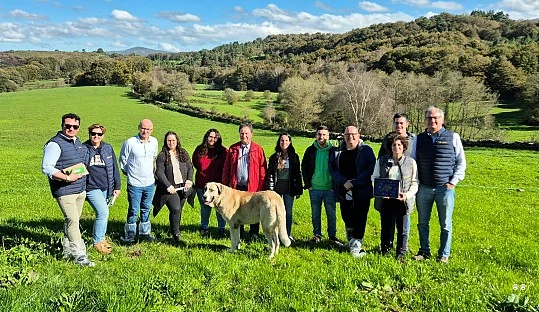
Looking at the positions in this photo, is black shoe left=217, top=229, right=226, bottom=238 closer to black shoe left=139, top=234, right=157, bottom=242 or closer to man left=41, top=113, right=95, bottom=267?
black shoe left=139, top=234, right=157, bottom=242

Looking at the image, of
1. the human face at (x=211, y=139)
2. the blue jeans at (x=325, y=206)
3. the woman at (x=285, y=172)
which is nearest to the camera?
the blue jeans at (x=325, y=206)

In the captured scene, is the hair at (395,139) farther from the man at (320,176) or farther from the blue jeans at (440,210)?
the man at (320,176)

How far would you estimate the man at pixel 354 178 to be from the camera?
686 centimetres

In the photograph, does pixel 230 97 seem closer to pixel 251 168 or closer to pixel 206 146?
pixel 206 146

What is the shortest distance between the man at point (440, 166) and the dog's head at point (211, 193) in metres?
3.66

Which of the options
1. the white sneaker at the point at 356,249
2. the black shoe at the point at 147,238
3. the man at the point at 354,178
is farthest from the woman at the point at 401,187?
the black shoe at the point at 147,238

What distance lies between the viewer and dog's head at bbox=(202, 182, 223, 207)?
700 centimetres

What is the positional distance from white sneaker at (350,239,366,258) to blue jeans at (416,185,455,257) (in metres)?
1.06

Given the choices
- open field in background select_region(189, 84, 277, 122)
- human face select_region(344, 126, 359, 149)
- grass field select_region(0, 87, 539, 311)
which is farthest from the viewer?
open field in background select_region(189, 84, 277, 122)

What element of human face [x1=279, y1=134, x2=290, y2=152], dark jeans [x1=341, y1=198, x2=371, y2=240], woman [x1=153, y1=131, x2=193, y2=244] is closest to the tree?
woman [x1=153, y1=131, x2=193, y2=244]

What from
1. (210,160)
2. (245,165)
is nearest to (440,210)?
(245,165)

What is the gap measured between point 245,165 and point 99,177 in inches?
109

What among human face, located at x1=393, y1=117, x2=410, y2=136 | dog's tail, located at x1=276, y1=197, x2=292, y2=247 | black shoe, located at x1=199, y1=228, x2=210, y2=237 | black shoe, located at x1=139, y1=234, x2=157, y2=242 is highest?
human face, located at x1=393, y1=117, x2=410, y2=136

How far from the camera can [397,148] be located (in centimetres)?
629
